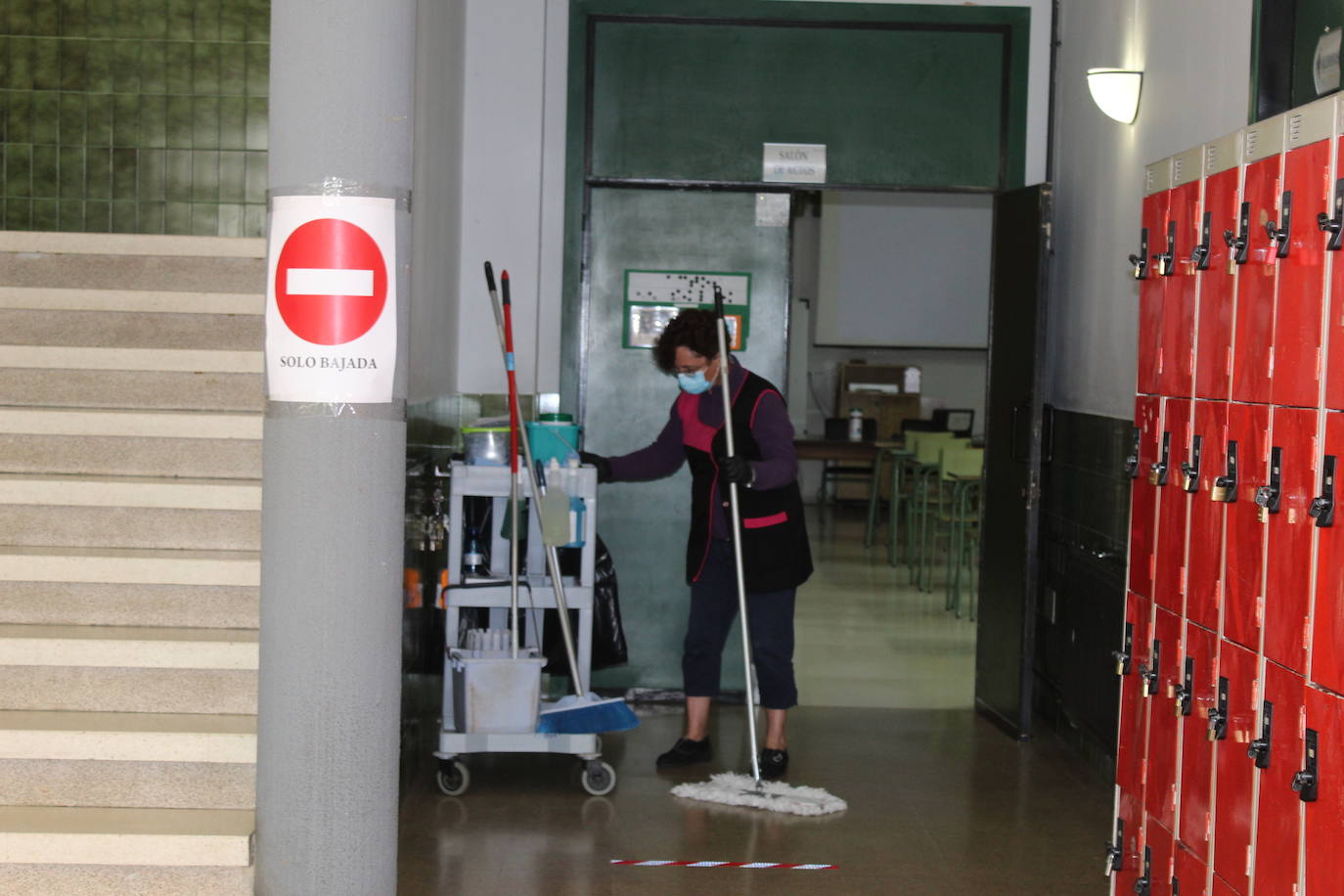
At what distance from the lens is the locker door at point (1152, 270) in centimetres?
345

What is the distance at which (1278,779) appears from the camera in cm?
280

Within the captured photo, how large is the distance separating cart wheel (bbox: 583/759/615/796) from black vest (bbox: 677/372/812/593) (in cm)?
74

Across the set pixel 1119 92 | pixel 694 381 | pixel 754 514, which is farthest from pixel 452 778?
pixel 1119 92

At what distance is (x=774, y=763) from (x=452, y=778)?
1.09 m

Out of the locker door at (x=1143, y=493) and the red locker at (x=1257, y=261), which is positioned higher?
the red locker at (x=1257, y=261)

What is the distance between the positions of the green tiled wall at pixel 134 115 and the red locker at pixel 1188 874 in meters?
5.25

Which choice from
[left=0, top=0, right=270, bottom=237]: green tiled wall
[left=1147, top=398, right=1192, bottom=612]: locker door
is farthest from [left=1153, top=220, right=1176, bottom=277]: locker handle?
[left=0, top=0, right=270, bottom=237]: green tiled wall

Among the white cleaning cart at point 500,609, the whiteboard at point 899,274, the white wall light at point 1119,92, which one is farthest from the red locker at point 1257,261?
the whiteboard at point 899,274

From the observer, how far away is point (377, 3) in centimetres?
260

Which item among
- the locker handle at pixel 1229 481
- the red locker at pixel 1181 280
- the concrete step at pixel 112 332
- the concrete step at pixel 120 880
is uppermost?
the red locker at pixel 1181 280

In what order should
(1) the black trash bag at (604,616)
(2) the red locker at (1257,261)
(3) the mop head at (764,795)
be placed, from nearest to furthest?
(2) the red locker at (1257,261)
(3) the mop head at (764,795)
(1) the black trash bag at (604,616)

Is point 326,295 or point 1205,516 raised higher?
point 326,295

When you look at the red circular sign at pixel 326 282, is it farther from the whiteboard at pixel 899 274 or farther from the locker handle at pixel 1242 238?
the whiteboard at pixel 899 274

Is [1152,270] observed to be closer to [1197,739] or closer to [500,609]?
[1197,739]
